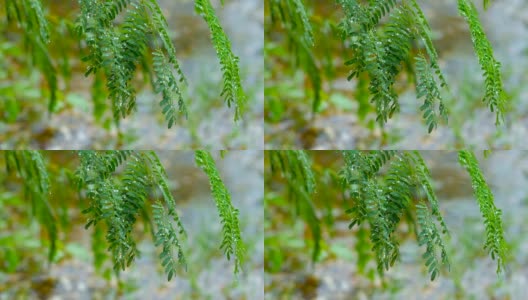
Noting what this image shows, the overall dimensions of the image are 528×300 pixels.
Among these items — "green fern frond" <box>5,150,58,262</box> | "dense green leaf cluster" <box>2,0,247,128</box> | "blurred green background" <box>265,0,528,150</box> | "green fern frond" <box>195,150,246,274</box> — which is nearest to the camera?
"dense green leaf cluster" <box>2,0,247,128</box>

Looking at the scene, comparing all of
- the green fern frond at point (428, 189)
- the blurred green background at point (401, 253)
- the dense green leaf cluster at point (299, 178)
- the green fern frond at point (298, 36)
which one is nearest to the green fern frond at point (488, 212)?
the green fern frond at point (428, 189)

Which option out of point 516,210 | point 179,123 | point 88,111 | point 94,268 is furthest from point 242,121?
point 516,210

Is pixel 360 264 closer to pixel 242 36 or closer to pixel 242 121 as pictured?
pixel 242 121

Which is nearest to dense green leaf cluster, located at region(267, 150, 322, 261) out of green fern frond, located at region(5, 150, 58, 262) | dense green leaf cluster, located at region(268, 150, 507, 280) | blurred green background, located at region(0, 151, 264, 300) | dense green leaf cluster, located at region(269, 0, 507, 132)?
dense green leaf cluster, located at region(268, 150, 507, 280)

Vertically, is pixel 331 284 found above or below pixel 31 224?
below

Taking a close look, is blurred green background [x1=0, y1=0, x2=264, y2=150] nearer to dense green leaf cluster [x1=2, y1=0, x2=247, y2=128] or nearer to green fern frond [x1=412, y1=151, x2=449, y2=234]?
dense green leaf cluster [x1=2, y1=0, x2=247, y2=128]

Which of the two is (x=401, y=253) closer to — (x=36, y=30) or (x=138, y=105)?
(x=138, y=105)

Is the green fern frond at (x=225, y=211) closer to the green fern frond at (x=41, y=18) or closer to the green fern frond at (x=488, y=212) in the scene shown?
the green fern frond at (x=41, y=18)

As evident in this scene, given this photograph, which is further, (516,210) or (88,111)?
(516,210)
